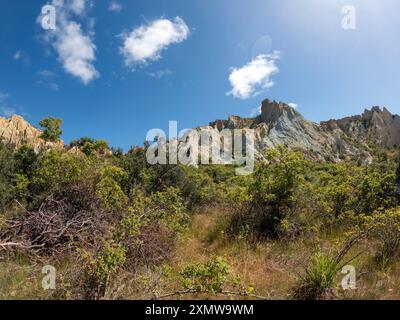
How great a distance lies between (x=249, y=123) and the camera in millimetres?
86625

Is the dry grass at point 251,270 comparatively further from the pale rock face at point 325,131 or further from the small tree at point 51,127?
the pale rock face at point 325,131

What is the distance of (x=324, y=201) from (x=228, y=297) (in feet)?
13.9

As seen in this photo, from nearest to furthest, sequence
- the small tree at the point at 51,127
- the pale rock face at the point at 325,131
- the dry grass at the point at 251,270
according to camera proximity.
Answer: the dry grass at the point at 251,270
the small tree at the point at 51,127
the pale rock face at the point at 325,131

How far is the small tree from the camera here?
19.4 m

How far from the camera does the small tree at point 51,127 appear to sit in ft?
63.5

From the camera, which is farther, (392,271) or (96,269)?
(392,271)

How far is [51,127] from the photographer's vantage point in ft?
64.2

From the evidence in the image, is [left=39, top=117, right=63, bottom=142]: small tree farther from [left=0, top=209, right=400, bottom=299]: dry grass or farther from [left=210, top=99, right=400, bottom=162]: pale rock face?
[left=210, top=99, right=400, bottom=162]: pale rock face

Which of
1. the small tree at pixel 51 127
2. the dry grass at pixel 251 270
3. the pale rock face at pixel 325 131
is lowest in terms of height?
the dry grass at pixel 251 270

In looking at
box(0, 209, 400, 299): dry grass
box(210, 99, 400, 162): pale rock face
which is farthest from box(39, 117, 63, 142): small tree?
box(210, 99, 400, 162): pale rock face

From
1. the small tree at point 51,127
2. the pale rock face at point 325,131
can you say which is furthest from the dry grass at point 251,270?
the pale rock face at point 325,131

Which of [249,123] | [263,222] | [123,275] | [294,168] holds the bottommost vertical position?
[123,275]

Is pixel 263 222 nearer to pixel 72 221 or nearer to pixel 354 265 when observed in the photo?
pixel 354 265
